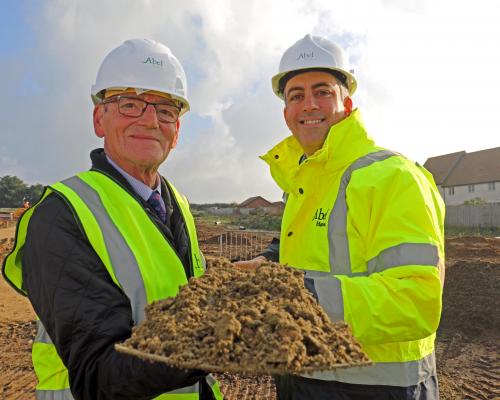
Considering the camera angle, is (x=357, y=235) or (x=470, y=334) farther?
(x=470, y=334)

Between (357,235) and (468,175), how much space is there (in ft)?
142

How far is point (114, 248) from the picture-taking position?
199cm

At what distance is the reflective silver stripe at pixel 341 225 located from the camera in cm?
249

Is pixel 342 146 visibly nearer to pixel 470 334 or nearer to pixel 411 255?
pixel 411 255

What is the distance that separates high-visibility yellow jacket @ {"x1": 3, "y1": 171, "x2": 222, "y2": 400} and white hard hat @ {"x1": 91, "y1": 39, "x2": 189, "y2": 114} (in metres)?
0.54

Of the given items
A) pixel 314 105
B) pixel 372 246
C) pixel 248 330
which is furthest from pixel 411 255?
pixel 314 105

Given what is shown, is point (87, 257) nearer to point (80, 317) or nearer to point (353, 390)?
point (80, 317)

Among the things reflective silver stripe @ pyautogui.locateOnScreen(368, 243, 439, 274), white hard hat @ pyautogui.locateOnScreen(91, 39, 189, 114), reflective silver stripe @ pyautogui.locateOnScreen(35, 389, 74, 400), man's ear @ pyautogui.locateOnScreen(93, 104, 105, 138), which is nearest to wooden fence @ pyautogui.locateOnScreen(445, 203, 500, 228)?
reflective silver stripe @ pyautogui.locateOnScreen(368, 243, 439, 274)

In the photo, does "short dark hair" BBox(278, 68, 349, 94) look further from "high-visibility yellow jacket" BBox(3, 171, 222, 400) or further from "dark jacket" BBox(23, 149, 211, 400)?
"dark jacket" BBox(23, 149, 211, 400)

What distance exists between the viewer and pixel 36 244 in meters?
1.97

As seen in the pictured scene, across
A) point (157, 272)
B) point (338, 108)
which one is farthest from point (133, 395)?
point (338, 108)

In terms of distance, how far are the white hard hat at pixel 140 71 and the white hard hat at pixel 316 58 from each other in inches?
31.3

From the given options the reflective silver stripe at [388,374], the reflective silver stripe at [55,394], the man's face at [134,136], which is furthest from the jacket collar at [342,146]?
the reflective silver stripe at [55,394]

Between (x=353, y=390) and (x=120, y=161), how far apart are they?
183 cm
